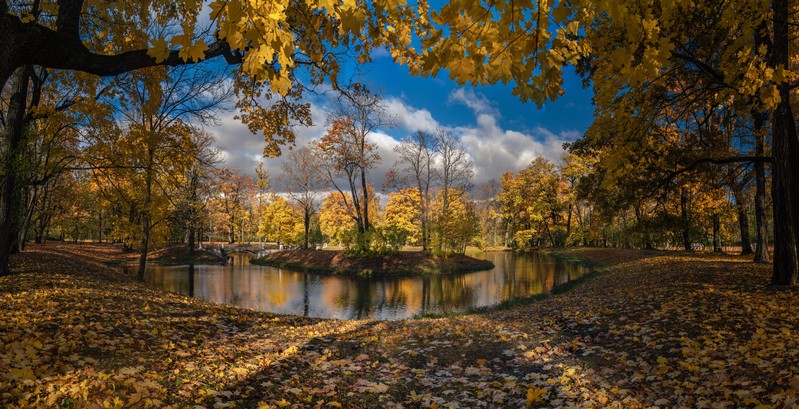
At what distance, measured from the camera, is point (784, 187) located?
7371 millimetres

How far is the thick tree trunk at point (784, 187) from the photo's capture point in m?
7.22

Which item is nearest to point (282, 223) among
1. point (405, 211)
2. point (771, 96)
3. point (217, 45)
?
point (405, 211)

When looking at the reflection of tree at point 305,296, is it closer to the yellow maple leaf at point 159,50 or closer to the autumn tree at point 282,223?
the yellow maple leaf at point 159,50

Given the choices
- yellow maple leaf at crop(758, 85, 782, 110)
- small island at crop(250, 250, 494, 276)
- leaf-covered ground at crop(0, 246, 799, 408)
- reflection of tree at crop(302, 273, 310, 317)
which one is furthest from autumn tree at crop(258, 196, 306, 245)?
yellow maple leaf at crop(758, 85, 782, 110)

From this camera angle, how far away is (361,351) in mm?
5352

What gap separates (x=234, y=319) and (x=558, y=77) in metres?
7.02

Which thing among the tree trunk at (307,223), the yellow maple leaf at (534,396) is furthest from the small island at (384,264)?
the yellow maple leaf at (534,396)

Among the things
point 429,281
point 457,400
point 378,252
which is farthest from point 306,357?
point 378,252

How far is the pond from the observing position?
14656 millimetres

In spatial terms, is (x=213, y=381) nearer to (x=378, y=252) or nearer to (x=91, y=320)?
(x=91, y=320)

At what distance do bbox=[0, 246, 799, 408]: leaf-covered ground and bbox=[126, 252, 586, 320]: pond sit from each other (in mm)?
7181

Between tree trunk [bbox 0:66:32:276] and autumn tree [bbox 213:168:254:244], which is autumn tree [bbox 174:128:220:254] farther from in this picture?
autumn tree [bbox 213:168:254:244]

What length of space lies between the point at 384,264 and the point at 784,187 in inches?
852

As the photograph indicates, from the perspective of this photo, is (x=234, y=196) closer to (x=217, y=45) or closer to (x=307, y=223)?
(x=307, y=223)
